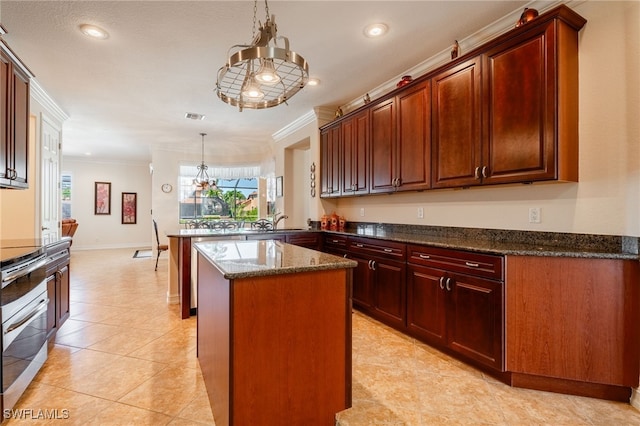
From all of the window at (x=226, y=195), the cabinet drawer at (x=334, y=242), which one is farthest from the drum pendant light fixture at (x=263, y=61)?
the window at (x=226, y=195)

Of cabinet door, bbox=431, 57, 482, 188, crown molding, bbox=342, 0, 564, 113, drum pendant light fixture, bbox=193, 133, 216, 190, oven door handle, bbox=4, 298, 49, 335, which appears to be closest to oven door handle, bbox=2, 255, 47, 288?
oven door handle, bbox=4, 298, 49, 335

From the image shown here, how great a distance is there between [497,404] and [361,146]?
2823mm

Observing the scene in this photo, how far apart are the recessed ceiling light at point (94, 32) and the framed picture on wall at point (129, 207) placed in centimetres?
797

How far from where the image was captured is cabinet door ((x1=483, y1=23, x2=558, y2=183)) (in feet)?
6.84

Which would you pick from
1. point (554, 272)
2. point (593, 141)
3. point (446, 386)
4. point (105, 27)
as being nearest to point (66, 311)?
point (105, 27)

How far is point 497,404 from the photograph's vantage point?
6.31 feet

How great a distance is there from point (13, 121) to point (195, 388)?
258 centimetres

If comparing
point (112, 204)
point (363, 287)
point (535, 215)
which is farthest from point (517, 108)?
point (112, 204)

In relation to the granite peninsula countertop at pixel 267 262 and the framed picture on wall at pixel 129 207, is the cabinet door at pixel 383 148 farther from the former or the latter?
the framed picture on wall at pixel 129 207

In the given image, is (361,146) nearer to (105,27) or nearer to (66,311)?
(105,27)

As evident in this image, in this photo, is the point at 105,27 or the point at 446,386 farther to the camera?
the point at 105,27

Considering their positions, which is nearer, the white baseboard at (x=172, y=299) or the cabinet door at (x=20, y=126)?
the cabinet door at (x=20, y=126)

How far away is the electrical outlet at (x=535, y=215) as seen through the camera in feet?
7.91

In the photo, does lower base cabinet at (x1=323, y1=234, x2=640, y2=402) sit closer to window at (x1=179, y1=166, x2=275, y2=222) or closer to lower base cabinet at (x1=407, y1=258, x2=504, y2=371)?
lower base cabinet at (x1=407, y1=258, x2=504, y2=371)
